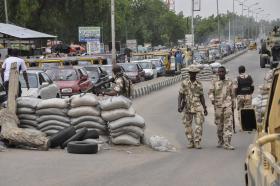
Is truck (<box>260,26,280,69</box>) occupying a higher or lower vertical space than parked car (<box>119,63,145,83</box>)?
higher

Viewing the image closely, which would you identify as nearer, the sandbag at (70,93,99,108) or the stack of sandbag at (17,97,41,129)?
the sandbag at (70,93,99,108)

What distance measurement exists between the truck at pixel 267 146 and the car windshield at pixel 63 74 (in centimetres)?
2275

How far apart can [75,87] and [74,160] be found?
16.1 metres

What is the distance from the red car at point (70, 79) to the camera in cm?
2798

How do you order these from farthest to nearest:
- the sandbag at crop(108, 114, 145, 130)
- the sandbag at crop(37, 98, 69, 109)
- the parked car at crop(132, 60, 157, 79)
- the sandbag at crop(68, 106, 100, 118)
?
the parked car at crop(132, 60, 157, 79)
the sandbag at crop(37, 98, 69, 109)
the sandbag at crop(68, 106, 100, 118)
the sandbag at crop(108, 114, 145, 130)

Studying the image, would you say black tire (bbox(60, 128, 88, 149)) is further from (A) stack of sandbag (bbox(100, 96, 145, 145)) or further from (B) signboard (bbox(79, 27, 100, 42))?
(B) signboard (bbox(79, 27, 100, 42))

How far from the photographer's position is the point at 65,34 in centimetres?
7869

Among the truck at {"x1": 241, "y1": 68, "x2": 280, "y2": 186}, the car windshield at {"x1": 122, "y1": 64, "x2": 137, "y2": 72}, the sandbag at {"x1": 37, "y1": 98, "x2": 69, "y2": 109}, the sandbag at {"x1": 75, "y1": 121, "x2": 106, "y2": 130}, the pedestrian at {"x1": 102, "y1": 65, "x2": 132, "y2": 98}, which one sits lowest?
the car windshield at {"x1": 122, "y1": 64, "x2": 137, "y2": 72}

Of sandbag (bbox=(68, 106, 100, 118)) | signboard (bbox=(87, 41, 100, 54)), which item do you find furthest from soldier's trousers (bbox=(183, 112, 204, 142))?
signboard (bbox=(87, 41, 100, 54))

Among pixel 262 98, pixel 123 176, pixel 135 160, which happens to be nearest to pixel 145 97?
pixel 262 98

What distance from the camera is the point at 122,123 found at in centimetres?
1388

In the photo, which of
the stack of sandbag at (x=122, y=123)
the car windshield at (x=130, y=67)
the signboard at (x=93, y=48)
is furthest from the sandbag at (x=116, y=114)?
the signboard at (x=93, y=48)

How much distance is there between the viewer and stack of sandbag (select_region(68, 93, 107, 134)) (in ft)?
46.6

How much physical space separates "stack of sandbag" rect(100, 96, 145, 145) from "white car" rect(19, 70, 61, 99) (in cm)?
776
